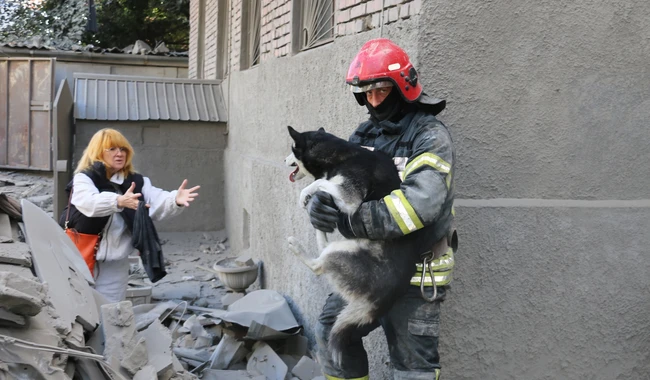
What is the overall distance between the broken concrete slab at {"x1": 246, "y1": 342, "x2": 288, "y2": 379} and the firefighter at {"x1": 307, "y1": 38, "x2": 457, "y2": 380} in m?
1.52

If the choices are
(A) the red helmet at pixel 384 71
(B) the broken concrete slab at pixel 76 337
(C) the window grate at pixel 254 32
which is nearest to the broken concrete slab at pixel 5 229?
(B) the broken concrete slab at pixel 76 337

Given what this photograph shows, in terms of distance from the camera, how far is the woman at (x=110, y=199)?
4.25 meters

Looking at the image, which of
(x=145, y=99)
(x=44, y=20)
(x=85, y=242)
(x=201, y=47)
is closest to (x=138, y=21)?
(x=44, y=20)

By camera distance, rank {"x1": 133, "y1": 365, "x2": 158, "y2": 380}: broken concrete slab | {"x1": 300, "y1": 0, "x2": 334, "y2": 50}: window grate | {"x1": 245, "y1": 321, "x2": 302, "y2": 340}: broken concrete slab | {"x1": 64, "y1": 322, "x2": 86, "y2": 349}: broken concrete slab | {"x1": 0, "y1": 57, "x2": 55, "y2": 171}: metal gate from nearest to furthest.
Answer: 1. {"x1": 64, "y1": 322, "x2": 86, "y2": 349}: broken concrete slab
2. {"x1": 133, "y1": 365, "x2": 158, "y2": 380}: broken concrete slab
3. {"x1": 245, "y1": 321, "x2": 302, "y2": 340}: broken concrete slab
4. {"x1": 300, "y1": 0, "x2": 334, "y2": 50}: window grate
5. {"x1": 0, "y1": 57, "x2": 55, "y2": 171}: metal gate

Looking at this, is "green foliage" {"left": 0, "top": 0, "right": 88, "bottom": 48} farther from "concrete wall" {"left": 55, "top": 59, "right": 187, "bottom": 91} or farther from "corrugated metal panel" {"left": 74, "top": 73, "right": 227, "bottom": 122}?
"corrugated metal panel" {"left": 74, "top": 73, "right": 227, "bottom": 122}

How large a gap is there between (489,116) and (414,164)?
3.33ft

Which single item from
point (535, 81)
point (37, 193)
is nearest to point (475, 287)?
point (535, 81)

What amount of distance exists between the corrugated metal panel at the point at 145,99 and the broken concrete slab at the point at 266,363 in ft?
16.5

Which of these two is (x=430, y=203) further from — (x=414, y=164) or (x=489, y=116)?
(x=489, y=116)

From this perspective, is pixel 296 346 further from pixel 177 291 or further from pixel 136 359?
pixel 177 291

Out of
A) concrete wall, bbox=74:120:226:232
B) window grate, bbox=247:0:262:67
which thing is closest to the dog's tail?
window grate, bbox=247:0:262:67

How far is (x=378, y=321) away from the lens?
2.47 m

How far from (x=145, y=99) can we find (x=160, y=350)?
627 cm

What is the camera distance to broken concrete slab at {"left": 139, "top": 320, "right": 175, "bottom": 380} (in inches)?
118
